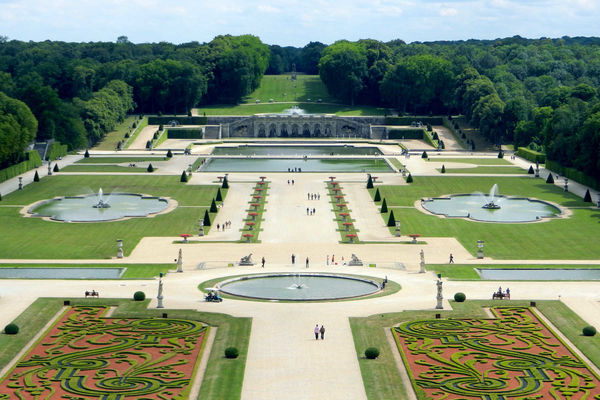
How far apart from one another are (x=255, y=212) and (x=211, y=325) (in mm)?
46982

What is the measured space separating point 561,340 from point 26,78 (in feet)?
486

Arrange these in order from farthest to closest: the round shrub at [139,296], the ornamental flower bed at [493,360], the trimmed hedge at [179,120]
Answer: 1. the trimmed hedge at [179,120]
2. the round shrub at [139,296]
3. the ornamental flower bed at [493,360]

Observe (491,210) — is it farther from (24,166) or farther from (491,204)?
(24,166)

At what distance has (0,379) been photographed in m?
53.4

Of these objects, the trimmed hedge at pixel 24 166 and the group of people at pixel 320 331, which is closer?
the group of people at pixel 320 331

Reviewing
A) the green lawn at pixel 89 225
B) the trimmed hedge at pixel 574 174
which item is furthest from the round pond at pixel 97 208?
the trimmed hedge at pixel 574 174

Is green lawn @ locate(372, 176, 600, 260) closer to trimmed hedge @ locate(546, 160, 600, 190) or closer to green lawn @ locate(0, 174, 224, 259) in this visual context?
trimmed hedge @ locate(546, 160, 600, 190)

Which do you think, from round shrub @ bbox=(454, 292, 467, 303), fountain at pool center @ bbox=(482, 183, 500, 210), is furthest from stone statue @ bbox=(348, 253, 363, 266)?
fountain at pool center @ bbox=(482, 183, 500, 210)

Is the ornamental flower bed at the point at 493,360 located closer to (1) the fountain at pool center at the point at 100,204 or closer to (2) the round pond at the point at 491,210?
(2) the round pond at the point at 491,210

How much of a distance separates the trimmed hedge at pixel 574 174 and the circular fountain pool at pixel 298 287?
58213 millimetres

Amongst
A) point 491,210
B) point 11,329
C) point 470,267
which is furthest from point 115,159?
point 11,329

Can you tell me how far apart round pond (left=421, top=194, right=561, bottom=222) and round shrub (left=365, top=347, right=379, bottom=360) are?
5164 cm

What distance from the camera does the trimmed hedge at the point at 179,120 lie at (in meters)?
198

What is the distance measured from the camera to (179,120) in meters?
198
